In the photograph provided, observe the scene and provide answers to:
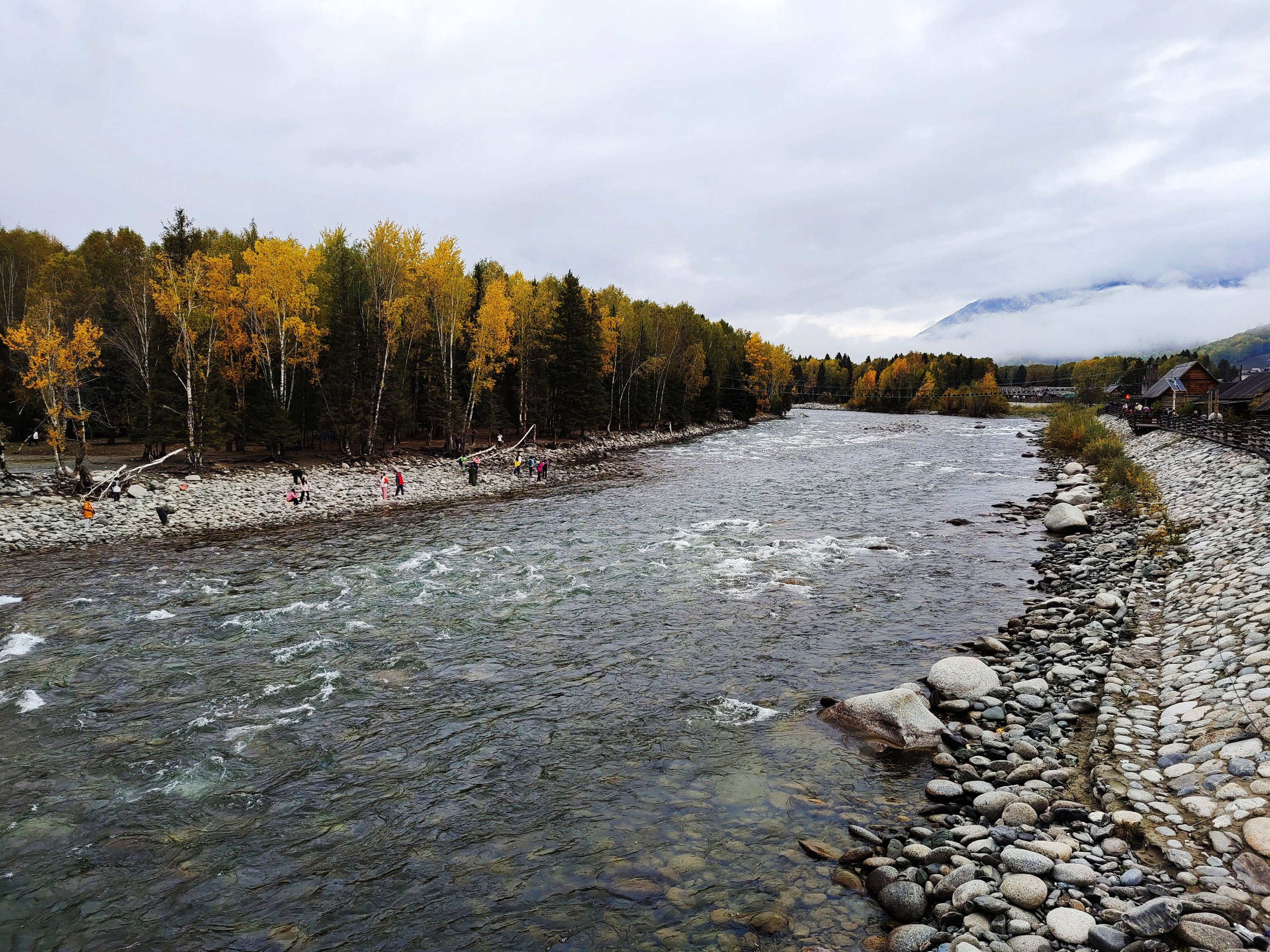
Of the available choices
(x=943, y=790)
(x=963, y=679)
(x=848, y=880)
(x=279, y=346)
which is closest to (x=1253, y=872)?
(x=943, y=790)

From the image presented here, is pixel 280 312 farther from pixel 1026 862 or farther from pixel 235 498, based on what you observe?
pixel 1026 862

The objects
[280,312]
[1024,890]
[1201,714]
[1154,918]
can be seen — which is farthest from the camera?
[280,312]

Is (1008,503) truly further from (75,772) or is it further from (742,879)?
(75,772)

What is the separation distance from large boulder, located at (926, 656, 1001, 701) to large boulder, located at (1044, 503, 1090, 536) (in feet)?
54.8

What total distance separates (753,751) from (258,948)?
729 centimetres

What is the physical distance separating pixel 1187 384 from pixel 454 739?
90806 millimetres

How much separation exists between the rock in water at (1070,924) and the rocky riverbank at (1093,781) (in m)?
0.02

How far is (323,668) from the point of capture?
44.8 feet

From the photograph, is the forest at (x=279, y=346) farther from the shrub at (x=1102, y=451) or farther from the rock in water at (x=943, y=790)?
the shrub at (x=1102, y=451)

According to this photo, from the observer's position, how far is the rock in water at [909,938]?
20.8ft

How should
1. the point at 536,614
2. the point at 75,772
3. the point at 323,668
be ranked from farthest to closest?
the point at 536,614 → the point at 323,668 → the point at 75,772

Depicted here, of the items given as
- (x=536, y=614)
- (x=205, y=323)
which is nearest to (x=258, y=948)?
(x=536, y=614)

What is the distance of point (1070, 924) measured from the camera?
241 inches

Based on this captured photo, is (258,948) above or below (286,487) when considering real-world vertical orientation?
below
